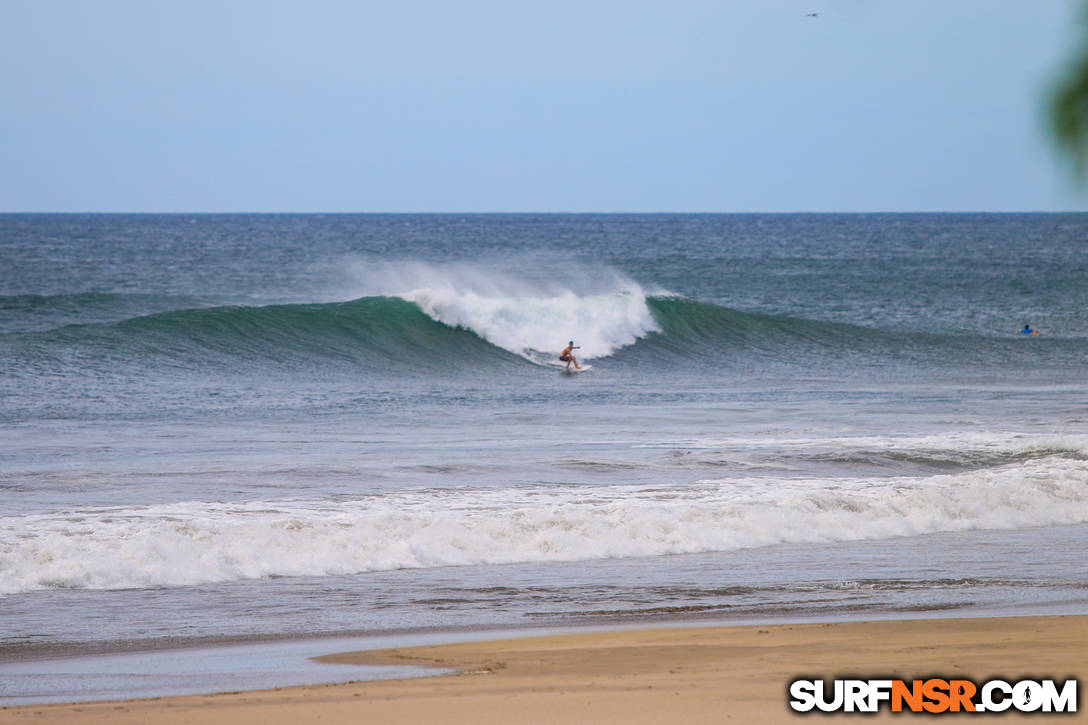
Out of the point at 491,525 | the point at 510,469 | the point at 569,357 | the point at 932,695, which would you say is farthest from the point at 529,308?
the point at 932,695

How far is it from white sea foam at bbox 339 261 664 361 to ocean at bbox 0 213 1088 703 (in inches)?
4.3

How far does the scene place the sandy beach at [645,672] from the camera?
17.4 ft

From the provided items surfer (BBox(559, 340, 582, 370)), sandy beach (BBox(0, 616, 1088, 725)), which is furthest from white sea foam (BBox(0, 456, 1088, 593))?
surfer (BBox(559, 340, 582, 370))

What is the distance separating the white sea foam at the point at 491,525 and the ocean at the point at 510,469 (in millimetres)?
34

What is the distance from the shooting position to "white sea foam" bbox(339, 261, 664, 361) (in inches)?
1088

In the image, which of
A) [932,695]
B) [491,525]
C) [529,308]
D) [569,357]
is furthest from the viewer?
[529,308]

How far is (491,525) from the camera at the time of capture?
32.2ft

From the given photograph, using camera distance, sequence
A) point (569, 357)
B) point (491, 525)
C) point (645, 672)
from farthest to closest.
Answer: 1. point (569, 357)
2. point (491, 525)
3. point (645, 672)

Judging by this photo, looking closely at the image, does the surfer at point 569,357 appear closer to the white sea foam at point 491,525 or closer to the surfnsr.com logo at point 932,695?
the white sea foam at point 491,525

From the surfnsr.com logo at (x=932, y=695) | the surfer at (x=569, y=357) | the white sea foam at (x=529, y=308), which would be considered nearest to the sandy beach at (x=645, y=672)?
the surfnsr.com logo at (x=932, y=695)

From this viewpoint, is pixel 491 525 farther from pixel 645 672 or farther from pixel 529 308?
pixel 529 308

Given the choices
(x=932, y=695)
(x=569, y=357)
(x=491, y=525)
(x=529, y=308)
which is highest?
(x=529, y=308)

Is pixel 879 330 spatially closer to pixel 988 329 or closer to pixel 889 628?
pixel 988 329

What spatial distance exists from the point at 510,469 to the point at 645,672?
22.2ft
